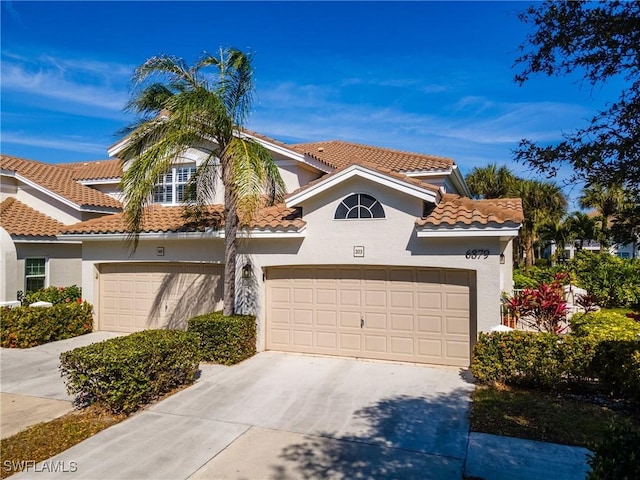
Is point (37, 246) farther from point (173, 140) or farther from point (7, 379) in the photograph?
point (173, 140)

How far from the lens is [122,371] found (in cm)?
755

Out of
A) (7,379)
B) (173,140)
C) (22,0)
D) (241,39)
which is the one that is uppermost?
(22,0)

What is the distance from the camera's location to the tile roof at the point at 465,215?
941 cm

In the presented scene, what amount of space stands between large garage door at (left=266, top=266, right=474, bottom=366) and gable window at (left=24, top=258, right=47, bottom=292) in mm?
10884

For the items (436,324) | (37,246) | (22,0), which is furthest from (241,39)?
(37,246)

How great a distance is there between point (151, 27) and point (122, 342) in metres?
9.68

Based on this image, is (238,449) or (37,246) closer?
(238,449)

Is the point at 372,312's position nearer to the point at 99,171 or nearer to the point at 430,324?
the point at 430,324

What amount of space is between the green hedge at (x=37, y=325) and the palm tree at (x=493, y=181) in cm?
2696

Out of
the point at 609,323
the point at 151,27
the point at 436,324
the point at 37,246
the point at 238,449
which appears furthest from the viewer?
the point at 37,246

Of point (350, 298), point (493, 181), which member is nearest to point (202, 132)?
point (350, 298)

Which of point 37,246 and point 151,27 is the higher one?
point 151,27

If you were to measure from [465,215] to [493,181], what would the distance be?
23228 millimetres

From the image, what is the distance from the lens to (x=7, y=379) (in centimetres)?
975
